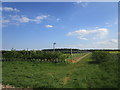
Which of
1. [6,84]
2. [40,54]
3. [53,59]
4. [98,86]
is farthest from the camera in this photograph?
[40,54]

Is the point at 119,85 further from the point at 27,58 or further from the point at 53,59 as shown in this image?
the point at 27,58

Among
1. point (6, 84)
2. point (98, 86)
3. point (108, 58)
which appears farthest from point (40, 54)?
point (98, 86)


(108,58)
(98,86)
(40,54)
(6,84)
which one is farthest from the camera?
(40,54)

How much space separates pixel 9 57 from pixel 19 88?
11.1m

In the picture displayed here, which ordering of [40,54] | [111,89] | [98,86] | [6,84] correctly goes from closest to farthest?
[111,89] < [98,86] < [6,84] < [40,54]

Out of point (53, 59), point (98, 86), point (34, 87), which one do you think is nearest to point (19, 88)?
point (34, 87)

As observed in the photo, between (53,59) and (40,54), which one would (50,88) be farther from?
(40,54)

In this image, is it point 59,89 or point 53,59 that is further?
point 53,59

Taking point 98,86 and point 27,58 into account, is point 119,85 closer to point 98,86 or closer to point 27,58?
point 98,86

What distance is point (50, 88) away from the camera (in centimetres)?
391

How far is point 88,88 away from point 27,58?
37.0 ft

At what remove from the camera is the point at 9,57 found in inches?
555

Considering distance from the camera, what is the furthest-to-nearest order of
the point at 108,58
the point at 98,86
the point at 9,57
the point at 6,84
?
the point at 9,57 → the point at 108,58 → the point at 6,84 → the point at 98,86

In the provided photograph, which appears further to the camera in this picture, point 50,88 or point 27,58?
point 27,58
